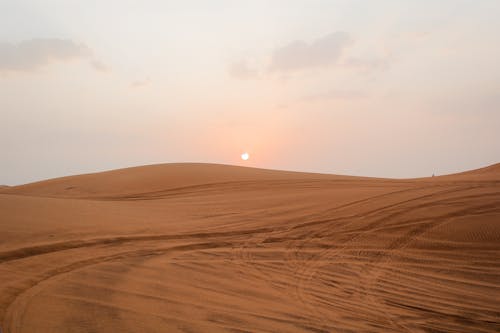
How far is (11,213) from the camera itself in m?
8.70

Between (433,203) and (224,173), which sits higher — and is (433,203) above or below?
below

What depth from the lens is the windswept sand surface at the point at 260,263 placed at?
406cm

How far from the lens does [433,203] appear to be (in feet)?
32.4

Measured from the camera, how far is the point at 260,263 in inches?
267

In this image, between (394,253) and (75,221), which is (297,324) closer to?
A: (394,253)

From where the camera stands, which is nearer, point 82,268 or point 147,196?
point 82,268

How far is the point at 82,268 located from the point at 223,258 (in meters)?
2.26

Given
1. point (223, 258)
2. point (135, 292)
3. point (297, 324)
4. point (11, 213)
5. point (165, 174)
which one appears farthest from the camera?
point (165, 174)

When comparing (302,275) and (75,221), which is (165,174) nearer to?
(75,221)

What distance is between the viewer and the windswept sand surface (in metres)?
4.06

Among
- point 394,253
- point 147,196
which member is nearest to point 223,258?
point 394,253

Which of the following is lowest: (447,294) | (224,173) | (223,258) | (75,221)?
(447,294)

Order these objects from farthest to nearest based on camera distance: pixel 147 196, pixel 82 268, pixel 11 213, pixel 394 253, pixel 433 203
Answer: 1. pixel 147 196
2. pixel 433 203
3. pixel 11 213
4. pixel 394 253
5. pixel 82 268

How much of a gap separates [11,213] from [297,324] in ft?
23.7
